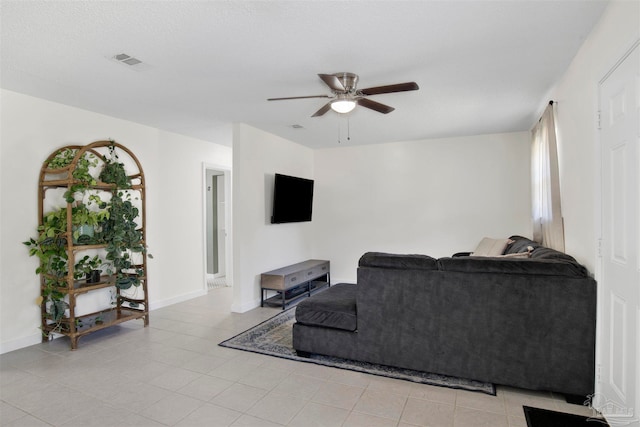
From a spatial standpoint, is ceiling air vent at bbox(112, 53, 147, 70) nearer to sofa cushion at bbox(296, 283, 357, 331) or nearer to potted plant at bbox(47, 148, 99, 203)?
potted plant at bbox(47, 148, 99, 203)

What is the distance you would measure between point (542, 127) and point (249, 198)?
11.8 feet

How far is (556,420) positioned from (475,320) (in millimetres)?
726

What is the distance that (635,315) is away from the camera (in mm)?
1774

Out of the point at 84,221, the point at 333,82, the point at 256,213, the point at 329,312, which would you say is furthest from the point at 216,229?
the point at 333,82

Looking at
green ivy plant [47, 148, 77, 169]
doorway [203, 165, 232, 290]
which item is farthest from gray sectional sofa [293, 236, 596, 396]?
doorway [203, 165, 232, 290]

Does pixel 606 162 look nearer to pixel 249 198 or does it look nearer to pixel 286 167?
pixel 249 198

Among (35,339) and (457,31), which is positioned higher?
(457,31)

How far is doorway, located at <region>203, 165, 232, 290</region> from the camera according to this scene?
273 inches

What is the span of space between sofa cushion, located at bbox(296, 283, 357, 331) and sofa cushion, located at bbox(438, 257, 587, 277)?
2.85 feet

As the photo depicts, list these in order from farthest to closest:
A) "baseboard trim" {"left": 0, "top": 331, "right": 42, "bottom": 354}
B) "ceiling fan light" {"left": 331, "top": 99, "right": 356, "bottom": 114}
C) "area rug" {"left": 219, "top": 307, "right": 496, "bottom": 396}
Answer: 1. "baseboard trim" {"left": 0, "top": 331, "right": 42, "bottom": 354}
2. "ceiling fan light" {"left": 331, "top": 99, "right": 356, "bottom": 114}
3. "area rug" {"left": 219, "top": 307, "right": 496, "bottom": 396}

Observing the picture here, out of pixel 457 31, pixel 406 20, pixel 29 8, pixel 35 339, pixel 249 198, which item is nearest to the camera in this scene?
pixel 29 8

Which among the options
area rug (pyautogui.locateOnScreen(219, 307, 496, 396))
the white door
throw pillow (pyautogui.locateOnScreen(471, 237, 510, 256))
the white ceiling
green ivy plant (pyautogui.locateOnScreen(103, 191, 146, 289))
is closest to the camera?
the white door

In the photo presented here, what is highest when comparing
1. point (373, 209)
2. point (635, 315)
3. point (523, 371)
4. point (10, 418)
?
point (373, 209)

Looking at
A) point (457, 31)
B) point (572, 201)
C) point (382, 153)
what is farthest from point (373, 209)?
point (457, 31)
